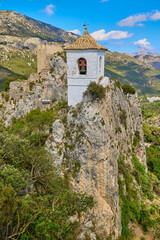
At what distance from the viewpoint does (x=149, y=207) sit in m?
31.0

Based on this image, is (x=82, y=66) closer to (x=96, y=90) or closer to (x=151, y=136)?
(x=96, y=90)

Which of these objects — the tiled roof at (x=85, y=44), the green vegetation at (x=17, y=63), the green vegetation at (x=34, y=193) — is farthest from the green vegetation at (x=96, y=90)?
the green vegetation at (x=17, y=63)

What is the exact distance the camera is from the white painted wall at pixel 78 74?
20.8 metres

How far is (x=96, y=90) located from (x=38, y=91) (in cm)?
1910

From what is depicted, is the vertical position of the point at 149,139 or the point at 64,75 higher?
the point at 64,75

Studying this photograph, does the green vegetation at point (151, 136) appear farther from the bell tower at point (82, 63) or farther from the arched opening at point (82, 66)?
the bell tower at point (82, 63)

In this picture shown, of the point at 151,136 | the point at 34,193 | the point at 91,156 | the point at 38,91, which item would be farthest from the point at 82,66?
the point at 151,136

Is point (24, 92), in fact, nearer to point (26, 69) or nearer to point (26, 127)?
point (26, 127)

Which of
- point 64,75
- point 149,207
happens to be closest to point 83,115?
point 64,75

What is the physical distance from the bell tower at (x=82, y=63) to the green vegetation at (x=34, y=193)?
5430mm

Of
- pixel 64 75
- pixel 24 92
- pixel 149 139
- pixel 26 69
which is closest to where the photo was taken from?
pixel 64 75

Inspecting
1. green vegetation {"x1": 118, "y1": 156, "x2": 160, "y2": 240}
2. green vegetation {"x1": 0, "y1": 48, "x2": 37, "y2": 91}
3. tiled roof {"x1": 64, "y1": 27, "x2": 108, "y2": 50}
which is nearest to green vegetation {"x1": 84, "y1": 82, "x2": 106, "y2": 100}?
tiled roof {"x1": 64, "y1": 27, "x2": 108, "y2": 50}

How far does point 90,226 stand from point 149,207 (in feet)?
52.1

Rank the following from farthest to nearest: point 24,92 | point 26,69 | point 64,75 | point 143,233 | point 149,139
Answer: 1. point 26,69
2. point 149,139
3. point 24,92
4. point 64,75
5. point 143,233
